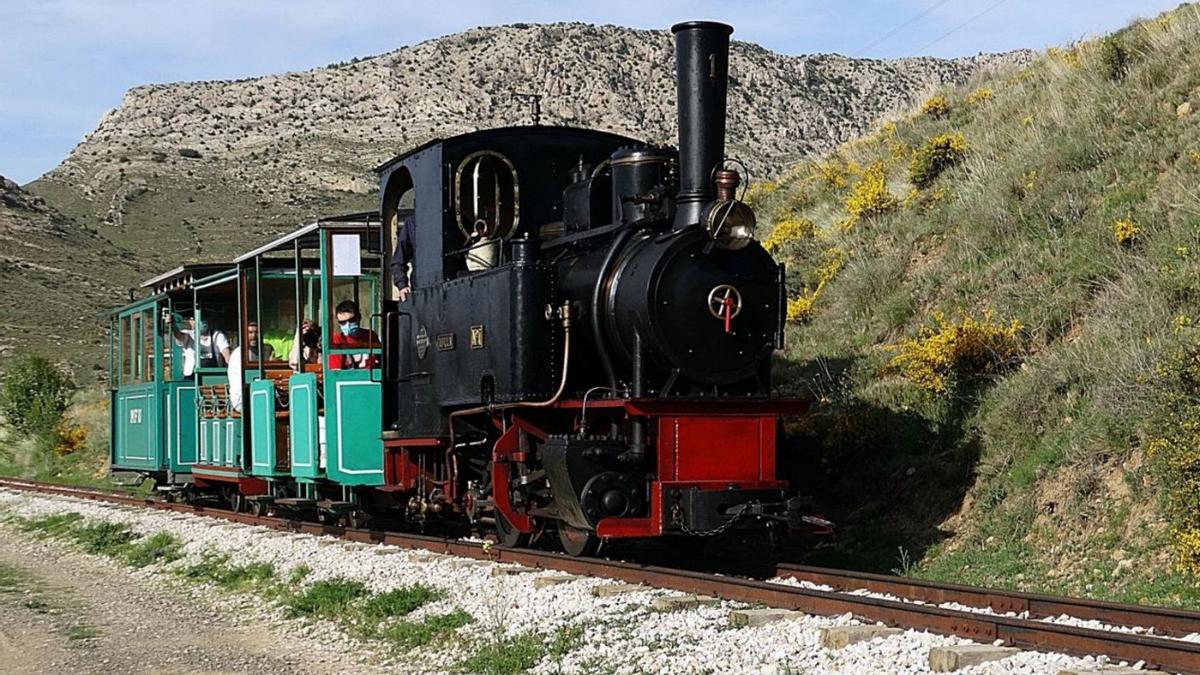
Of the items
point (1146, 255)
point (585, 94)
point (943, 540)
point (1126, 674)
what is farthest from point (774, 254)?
point (585, 94)

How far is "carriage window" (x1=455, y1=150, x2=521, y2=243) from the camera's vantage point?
11578mm

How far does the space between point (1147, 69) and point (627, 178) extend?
31.7 ft

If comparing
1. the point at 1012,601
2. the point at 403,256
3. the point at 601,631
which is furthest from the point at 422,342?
the point at 1012,601

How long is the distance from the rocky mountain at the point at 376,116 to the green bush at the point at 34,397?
36.9 meters

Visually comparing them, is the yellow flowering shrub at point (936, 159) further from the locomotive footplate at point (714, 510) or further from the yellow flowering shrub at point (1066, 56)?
the locomotive footplate at point (714, 510)

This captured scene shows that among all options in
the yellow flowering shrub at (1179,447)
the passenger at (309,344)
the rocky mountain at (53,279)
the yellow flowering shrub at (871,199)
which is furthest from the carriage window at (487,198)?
the rocky mountain at (53,279)

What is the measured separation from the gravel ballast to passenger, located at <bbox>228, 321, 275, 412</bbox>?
433 centimetres

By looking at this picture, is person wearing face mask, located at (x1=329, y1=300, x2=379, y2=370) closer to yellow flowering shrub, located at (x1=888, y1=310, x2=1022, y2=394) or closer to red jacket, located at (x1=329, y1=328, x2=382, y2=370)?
red jacket, located at (x1=329, y1=328, x2=382, y2=370)

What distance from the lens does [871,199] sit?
64.7ft

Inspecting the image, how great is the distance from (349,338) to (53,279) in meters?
56.6

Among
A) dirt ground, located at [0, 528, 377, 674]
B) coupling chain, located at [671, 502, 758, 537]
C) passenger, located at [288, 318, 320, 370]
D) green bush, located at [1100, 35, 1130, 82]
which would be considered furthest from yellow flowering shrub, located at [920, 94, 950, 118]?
dirt ground, located at [0, 528, 377, 674]

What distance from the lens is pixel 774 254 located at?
21.0 metres

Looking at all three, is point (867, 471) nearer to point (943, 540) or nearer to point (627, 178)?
point (943, 540)

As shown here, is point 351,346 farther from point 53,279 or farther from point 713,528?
point 53,279
